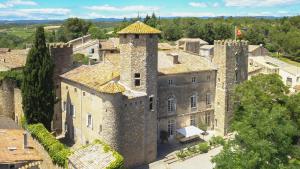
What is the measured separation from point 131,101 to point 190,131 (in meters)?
11.7

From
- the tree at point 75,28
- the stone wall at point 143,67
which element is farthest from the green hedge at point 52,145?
the tree at point 75,28

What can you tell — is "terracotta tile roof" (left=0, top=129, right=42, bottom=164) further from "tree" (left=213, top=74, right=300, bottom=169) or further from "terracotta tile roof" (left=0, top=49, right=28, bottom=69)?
"terracotta tile roof" (left=0, top=49, right=28, bottom=69)

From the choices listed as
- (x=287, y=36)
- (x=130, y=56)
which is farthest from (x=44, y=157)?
(x=287, y=36)

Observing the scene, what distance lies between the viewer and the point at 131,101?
35.8 metres

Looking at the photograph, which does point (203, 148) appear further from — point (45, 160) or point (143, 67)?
point (45, 160)

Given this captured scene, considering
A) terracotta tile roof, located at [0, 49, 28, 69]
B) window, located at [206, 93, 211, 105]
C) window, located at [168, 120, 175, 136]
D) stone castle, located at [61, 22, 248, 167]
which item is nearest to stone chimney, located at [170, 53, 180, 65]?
stone castle, located at [61, 22, 248, 167]

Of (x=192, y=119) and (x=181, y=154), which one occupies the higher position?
(x=192, y=119)

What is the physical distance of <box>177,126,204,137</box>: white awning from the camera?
44.5 metres

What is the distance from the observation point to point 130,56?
122ft

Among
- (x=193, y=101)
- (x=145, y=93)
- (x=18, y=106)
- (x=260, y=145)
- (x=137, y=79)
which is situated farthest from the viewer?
(x=193, y=101)

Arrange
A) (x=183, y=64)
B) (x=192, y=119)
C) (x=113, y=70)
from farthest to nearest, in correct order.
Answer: (x=192, y=119) < (x=183, y=64) < (x=113, y=70)

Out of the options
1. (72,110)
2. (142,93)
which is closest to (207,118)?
(142,93)

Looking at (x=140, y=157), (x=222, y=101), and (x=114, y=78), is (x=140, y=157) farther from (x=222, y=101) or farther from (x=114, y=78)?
(x=222, y=101)

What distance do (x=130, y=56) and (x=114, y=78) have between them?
2.90 m
